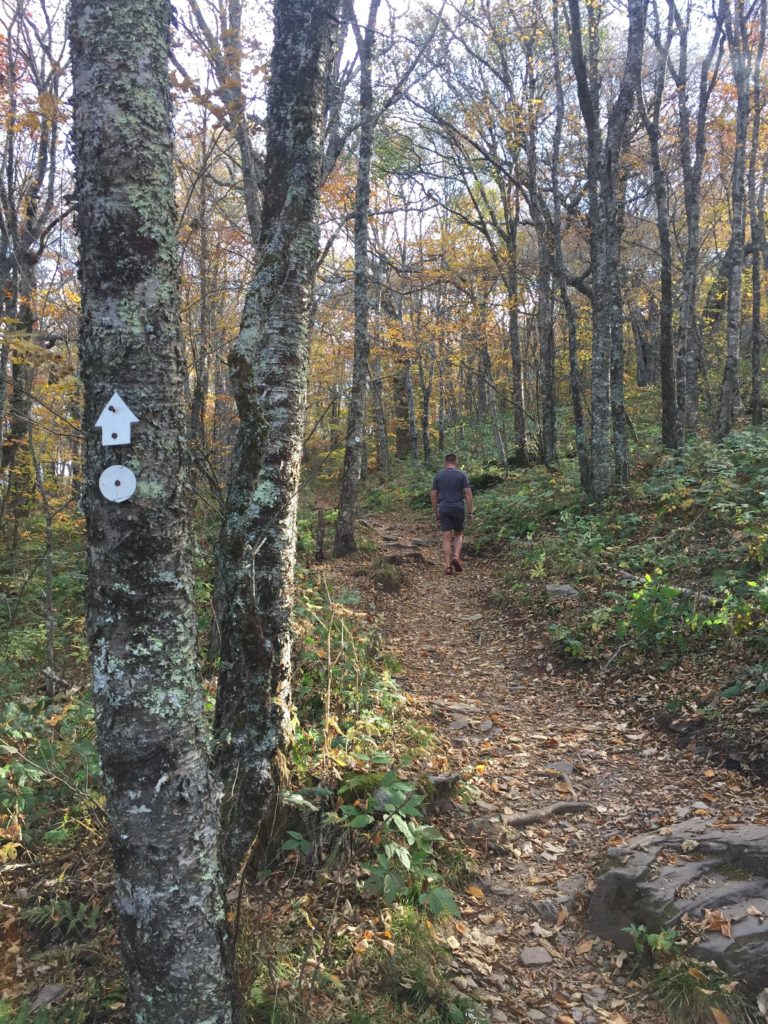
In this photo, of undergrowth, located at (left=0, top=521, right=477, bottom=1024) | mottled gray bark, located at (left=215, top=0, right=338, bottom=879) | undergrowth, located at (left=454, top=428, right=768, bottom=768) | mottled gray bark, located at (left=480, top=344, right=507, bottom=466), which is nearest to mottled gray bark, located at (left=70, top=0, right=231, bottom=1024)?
undergrowth, located at (left=0, top=521, right=477, bottom=1024)

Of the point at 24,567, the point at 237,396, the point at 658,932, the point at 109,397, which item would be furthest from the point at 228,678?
the point at 24,567

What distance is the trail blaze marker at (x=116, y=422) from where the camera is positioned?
1.88 m

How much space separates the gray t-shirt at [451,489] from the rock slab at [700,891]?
751 centimetres

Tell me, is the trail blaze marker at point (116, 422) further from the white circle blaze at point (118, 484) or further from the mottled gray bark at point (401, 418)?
the mottled gray bark at point (401, 418)

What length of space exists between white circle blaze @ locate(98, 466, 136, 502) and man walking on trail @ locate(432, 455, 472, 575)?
9251mm

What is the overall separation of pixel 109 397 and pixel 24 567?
8.75m

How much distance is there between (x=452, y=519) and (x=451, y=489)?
0.56 meters

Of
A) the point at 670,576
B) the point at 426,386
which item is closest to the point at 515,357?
the point at 426,386

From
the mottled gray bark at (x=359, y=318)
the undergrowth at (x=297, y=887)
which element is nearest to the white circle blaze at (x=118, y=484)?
the undergrowth at (x=297, y=887)

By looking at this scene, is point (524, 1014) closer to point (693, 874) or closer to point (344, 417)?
point (693, 874)

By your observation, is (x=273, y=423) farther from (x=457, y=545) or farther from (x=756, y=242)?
(x=756, y=242)

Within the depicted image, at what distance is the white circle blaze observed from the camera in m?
1.88

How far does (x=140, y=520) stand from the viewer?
1897 mm

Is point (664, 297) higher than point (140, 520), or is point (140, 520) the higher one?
point (664, 297)
